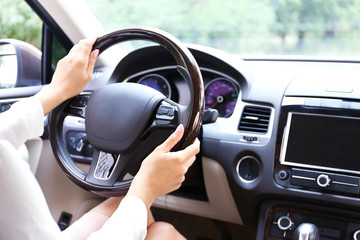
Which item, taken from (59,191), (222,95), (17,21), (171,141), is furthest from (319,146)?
(17,21)

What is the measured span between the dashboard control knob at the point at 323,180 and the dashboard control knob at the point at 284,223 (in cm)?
18

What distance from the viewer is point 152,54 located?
1571 mm

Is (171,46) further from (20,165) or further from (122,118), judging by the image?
(20,165)

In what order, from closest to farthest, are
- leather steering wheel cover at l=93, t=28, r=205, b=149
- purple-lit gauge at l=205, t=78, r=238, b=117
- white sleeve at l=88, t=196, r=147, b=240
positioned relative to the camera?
1. white sleeve at l=88, t=196, r=147, b=240
2. leather steering wheel cover at l=93, t=28, r=205, b=149
3. purple-lit gauge at l=205, t=78, r=238, b=117

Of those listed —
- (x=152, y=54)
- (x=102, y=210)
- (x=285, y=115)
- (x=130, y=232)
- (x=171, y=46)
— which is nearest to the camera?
(x=130, y=232)

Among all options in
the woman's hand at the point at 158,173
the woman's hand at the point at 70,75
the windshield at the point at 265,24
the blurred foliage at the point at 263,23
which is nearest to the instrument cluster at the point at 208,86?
the woman's hand at the point at 70,75

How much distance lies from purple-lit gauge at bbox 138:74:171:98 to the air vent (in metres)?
0.30

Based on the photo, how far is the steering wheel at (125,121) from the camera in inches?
42.9

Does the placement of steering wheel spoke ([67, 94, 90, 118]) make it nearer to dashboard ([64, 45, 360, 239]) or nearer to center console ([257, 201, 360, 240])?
dashboard ([64, 45, 360, 239])

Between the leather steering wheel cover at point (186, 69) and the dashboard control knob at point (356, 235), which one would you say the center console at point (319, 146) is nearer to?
the dashboard control knob at point (356, 235)

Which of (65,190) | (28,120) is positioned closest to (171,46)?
(28,120)

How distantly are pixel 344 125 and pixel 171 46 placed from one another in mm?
530

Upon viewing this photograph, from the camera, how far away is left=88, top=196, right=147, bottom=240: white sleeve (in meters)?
0.78

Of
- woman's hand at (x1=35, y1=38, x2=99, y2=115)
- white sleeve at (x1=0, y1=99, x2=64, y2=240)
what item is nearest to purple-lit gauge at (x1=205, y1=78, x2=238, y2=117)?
woman's hand at (x1=35, y1=38, x2=99, y2=115)
